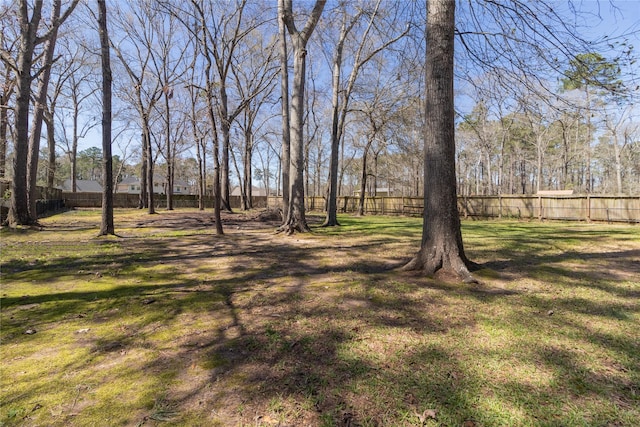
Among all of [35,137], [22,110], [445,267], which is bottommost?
[445,267]

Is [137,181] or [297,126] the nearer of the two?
[297,126]

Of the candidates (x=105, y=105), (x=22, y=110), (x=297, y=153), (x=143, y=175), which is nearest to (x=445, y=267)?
(x=297, y=153)

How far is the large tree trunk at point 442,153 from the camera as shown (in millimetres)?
4316

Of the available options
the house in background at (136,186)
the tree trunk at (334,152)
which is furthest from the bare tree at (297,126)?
the house in background at (136,186)

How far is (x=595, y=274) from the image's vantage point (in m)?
4.48

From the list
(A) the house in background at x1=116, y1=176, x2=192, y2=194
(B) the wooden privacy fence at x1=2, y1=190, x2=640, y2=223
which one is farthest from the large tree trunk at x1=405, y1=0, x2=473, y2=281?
(A) the house in background at x1=116, y1=176, x2=192, y2=194

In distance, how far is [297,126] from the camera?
968 cm

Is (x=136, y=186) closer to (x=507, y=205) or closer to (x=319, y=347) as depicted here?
(x=507, y=205)

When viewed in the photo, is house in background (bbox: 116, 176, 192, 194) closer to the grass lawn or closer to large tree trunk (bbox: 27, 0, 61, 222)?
large tree trunk (bbox: 27, 0, 61, 222)

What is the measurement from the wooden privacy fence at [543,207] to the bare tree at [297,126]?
1446 cm

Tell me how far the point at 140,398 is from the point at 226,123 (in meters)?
8.81

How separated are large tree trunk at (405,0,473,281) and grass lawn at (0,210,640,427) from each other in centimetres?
48

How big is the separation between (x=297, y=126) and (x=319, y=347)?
8107 millimetres

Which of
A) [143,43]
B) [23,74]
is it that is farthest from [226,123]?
[143,43]
